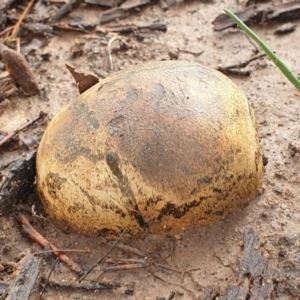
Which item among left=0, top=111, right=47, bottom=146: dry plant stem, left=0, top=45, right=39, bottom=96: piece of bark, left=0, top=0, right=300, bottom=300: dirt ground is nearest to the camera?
left=0, top=0, right=300, bottom=300: dirt ground

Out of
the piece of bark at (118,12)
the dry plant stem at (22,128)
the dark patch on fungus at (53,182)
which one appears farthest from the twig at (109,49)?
the dark patch on fungus at (53,182)

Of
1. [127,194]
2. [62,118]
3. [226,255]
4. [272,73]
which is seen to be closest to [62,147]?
[62,118]

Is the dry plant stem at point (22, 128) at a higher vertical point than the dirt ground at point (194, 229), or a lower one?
higher

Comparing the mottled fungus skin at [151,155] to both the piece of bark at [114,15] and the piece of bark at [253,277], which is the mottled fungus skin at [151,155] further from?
the piece of bark at [114,15]

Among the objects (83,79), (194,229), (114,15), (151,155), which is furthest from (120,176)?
(114,15)

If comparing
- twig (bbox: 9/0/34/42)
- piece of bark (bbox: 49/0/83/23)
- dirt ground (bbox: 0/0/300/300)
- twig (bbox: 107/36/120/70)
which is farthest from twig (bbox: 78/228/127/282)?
piece of bark (bbox: 49/0/83/23)

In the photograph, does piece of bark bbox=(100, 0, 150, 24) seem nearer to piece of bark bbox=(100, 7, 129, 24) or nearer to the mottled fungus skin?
piece of bark bbox=(100, 7, 129, 24)

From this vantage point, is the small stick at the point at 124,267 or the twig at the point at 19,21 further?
the twig at the point at 19,21
